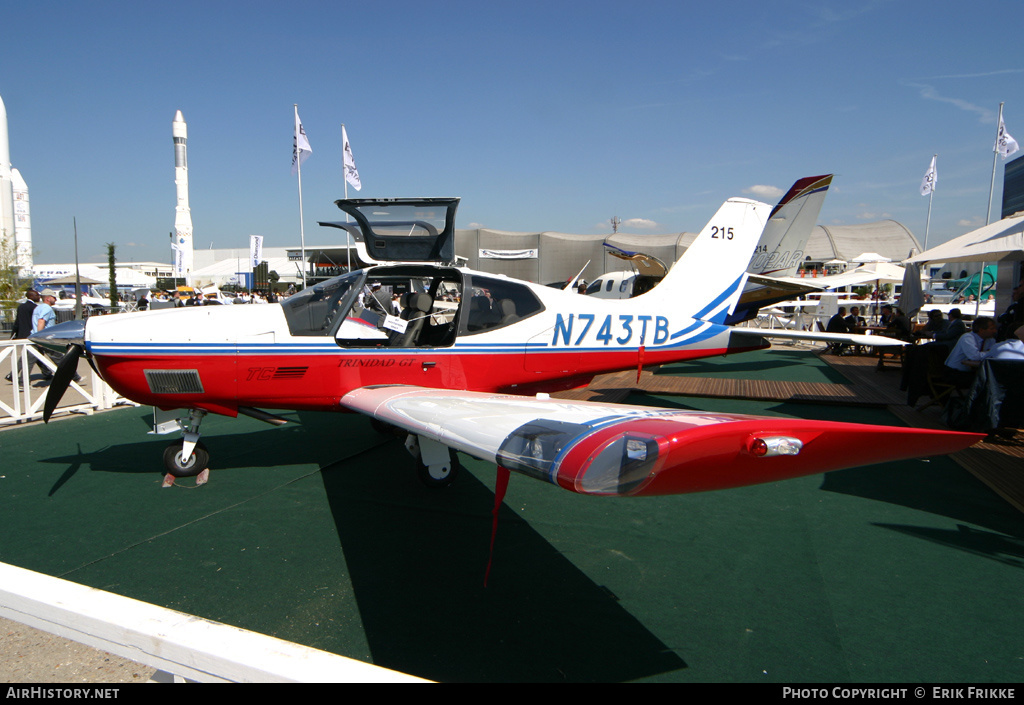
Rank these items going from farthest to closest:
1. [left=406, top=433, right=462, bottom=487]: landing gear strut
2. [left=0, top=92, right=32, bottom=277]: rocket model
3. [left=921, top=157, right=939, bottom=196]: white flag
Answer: [left=0, top=92, right=32, bottom=277]: rocket model → [left=921, top=157, right=939, bottom=196]: white flag → [left=406, top=433, right=462, bottom=487]: landing gear strut

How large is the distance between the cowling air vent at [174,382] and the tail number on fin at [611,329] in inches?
118

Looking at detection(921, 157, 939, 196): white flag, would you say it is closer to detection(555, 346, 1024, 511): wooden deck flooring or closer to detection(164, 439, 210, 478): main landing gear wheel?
detection(555, 346, 1024, 511): wooden deck flooring

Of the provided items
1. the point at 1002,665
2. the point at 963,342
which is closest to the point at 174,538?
the point at 1002,665

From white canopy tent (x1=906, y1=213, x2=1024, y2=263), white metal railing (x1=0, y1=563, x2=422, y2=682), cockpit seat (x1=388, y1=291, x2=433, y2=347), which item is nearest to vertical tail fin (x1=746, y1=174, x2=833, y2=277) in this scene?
white canopy tent (x1=906, y1=213, x2=1024, y2=263)

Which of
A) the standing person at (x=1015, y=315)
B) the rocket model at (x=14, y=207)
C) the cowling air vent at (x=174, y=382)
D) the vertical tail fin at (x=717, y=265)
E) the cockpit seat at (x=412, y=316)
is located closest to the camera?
the cowling air vent at (x=174, y=382)

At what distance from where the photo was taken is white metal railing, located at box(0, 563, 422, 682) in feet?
3.29

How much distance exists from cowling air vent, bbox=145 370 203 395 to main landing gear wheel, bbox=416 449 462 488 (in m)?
1.84

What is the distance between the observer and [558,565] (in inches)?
132

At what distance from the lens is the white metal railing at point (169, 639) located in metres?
1.00

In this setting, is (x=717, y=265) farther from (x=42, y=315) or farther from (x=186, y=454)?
(x=42, y=315)

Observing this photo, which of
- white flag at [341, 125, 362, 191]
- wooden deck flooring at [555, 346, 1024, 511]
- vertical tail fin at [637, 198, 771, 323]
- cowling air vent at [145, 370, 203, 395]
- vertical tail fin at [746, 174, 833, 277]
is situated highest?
→ white flag at [341, 125, 362, 191]

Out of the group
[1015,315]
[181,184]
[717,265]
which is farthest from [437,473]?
[181,184]

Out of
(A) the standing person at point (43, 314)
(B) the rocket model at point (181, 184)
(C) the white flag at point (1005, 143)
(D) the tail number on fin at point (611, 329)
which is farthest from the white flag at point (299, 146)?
(B) the rocket model at point (181, 184)

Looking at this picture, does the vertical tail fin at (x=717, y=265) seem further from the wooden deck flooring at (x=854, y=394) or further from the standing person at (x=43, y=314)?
the standing person at (x=43, y=314)
